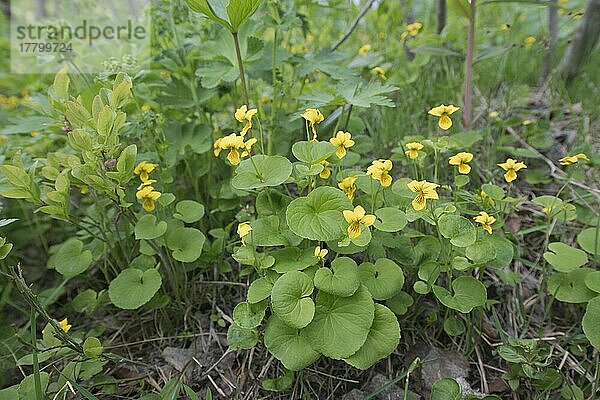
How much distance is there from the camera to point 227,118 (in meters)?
2.19

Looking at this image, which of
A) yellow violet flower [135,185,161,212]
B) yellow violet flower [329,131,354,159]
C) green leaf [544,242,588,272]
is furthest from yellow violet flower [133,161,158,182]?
green leaf [544,242,588,272]

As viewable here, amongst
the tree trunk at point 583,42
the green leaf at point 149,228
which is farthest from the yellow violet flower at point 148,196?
the tree trunk at point 583,42

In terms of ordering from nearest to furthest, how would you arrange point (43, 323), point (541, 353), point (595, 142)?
point (541, 353) → point (43, 323) → point (595, 142)

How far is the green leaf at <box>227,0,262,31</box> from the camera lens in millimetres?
1299

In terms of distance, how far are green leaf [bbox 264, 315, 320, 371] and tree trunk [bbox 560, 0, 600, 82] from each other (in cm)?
193

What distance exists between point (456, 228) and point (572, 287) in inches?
16.9

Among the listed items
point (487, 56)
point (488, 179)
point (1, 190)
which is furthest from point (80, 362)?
point (487, 56)

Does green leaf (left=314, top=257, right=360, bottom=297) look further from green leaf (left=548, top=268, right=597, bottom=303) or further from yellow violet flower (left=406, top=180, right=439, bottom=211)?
green leaf (left=548, top=268, right=597, bottom=303)

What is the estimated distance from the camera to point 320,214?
1227 mm

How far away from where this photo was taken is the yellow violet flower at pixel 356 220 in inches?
45.1

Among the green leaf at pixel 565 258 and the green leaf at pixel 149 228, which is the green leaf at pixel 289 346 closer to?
the green leaf at pixel 149 228

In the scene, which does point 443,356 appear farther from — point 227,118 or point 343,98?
point 227,118

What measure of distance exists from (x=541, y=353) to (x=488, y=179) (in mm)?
718

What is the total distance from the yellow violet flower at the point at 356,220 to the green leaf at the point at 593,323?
0.60 metres
